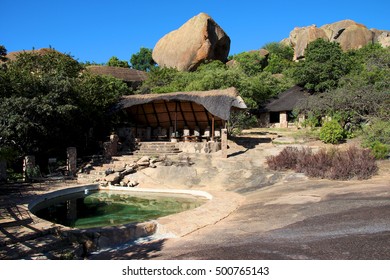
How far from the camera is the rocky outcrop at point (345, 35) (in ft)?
149

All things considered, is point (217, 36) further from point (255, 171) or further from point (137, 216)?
point (137, 216)

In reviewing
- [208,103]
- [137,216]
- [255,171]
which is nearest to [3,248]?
[137,216]

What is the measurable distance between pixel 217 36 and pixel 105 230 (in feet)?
117

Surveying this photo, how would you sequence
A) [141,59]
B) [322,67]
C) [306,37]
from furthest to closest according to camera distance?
[141,59], [306,37], [322,67]

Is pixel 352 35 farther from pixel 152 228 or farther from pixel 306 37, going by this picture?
pixel 152 228

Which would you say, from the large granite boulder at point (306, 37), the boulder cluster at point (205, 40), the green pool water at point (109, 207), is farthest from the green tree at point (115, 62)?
the green pool water at point (109, 207)

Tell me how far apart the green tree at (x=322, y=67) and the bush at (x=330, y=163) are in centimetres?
1633

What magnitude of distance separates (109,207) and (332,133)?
1345 centimetres

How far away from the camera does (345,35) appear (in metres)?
46.2

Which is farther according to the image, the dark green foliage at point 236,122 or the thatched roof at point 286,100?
the thatched roof at point 286,100

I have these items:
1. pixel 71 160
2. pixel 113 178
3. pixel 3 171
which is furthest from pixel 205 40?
pixel 3 171

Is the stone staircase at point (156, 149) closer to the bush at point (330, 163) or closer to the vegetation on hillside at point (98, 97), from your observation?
the vegetation on hillside at point (98, 97)

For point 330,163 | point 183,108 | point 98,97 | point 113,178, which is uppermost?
point 98,97

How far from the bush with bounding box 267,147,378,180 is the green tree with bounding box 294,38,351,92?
53.6 feet
